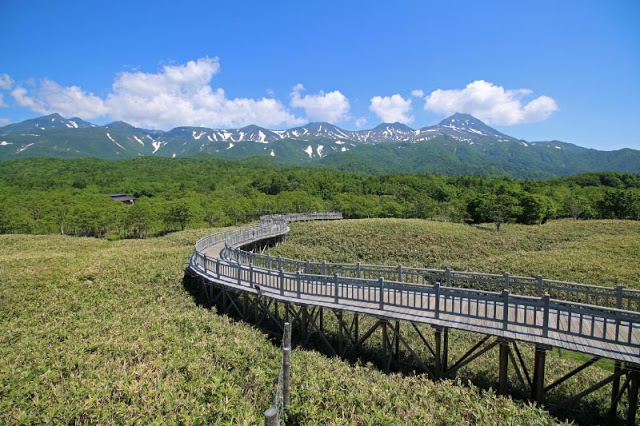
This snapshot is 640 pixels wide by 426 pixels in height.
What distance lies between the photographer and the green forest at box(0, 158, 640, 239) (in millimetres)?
59938

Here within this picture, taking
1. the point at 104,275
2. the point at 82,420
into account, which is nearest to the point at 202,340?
the point at 82,420

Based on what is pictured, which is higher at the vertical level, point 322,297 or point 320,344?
point 322,297

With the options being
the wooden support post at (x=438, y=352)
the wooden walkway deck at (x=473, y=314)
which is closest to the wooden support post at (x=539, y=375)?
the wooden walkway deck at (x=473, y=314)

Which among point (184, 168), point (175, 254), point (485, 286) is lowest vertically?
point (485, 286)

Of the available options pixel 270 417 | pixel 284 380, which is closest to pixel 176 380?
pixel 284 380

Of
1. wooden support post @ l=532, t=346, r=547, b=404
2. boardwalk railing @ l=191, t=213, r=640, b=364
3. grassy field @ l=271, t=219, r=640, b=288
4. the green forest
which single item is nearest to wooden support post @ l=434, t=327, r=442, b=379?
boardwalk railing @ l=191, t=213, r=640, b=364

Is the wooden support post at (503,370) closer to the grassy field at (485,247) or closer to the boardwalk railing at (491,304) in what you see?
the boardwalk railing at (491,304)

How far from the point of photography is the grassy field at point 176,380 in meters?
6.54

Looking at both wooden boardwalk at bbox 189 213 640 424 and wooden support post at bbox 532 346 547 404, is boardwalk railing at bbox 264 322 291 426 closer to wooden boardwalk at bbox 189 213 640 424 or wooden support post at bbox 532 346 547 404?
wooden boardwalk at bbox 189 213 640 424

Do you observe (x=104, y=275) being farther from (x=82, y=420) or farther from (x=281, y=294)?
(x=82, y=420)

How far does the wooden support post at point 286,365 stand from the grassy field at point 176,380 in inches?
11.9

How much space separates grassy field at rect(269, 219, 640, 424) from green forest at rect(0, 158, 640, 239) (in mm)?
9958

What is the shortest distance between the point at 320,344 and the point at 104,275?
12422 millimetres

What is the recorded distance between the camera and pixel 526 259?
2747 cm
